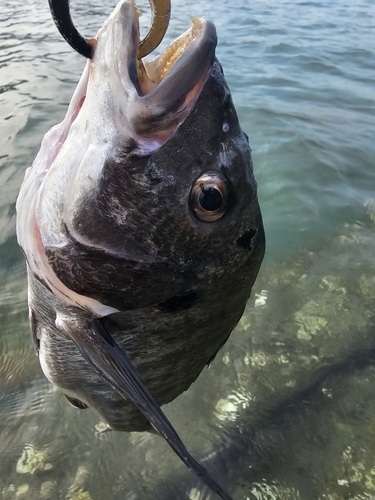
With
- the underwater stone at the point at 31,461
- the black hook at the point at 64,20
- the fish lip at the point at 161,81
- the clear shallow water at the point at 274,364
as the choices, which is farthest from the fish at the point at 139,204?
the underwater stone at the point at 31,461

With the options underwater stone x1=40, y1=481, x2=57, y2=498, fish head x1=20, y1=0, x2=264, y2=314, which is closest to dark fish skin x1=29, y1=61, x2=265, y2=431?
fish head x1=20, y1=0, x2=264, y2=314

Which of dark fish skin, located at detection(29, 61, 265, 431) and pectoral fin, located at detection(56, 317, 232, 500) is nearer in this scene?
dark fish skin, located at detection(29, 61, 265, 431)

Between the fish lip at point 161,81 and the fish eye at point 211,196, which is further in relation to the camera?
the fish eye at point 211,196

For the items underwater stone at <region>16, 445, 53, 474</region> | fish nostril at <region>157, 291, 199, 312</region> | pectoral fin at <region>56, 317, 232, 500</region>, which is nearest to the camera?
pectoral fin at <region>56, 317, 232, 500</region>

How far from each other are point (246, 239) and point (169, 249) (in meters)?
0.33

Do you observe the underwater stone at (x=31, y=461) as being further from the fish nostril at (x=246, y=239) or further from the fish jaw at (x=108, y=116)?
the fish nostril at (x=246, y=239)

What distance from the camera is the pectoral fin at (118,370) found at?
5.05ft

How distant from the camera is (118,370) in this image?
1.56 m

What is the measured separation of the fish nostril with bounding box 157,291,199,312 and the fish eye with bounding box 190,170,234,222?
0.32 m

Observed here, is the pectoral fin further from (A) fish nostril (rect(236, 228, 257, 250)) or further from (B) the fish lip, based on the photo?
(B) the fish lip

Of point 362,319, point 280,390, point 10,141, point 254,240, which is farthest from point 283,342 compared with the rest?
point 10,141

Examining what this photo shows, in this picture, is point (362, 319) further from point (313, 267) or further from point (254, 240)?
point (254, 240)

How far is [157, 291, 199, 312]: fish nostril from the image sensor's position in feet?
5.50

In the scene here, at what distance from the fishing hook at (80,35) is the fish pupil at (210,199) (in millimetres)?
478
